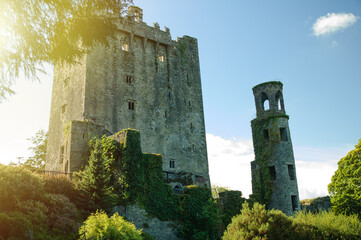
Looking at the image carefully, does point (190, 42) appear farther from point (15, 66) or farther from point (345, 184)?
point (15, 66)

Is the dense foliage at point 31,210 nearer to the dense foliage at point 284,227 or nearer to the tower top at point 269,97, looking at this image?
the dense foliage at point 284,227


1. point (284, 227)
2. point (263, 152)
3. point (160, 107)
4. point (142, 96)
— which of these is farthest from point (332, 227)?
point (142, 96)

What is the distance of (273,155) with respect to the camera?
3083cm

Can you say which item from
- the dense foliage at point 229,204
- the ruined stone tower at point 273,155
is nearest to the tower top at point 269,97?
the ruined stone tower at point 273,155

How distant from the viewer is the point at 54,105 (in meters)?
29.9

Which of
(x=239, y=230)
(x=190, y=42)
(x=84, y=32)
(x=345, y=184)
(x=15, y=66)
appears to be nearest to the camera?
(x=15, y=66)

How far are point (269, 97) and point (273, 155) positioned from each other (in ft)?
18.8

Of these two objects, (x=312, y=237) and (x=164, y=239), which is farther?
(x=164, y=239)

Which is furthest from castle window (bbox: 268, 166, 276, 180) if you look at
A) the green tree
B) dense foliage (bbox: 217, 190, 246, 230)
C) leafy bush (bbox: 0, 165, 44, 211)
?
leafy bush (bbox: 0, 165, 44, 211)

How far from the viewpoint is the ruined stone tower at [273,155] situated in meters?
29.4

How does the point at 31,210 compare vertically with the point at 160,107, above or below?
below

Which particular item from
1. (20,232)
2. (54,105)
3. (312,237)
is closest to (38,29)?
(20,232)

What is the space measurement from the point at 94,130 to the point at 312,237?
14117 millimetres

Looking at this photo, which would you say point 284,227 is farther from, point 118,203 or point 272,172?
point 272,172
